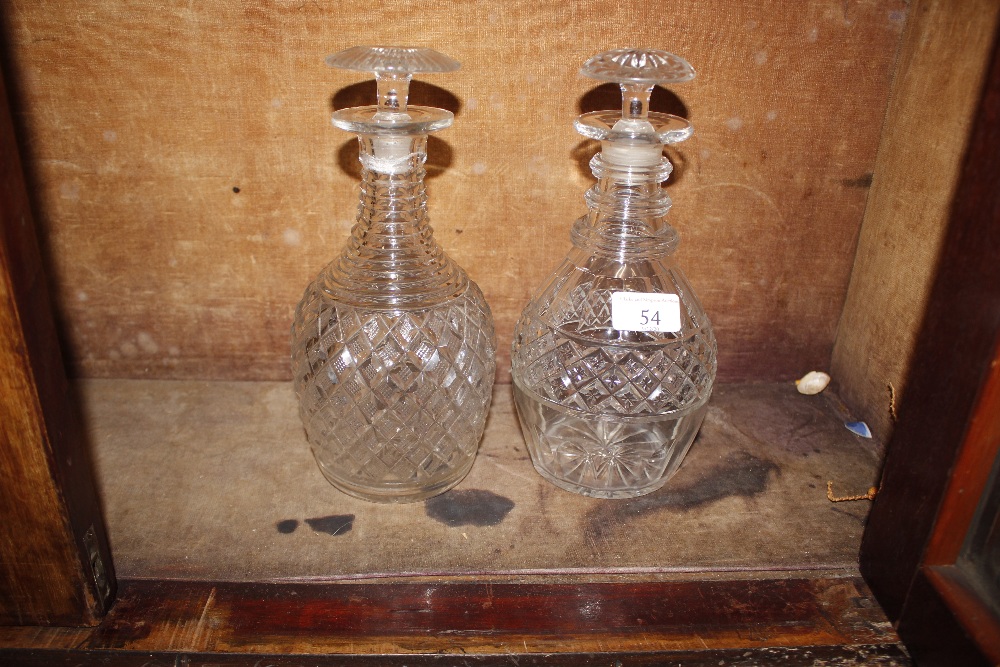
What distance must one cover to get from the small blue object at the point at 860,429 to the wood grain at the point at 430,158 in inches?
5.5

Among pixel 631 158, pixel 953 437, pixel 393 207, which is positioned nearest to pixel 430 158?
pixel 393 207

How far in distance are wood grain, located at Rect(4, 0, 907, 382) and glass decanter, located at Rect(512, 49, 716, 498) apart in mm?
179

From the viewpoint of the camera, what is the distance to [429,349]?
2.95ft

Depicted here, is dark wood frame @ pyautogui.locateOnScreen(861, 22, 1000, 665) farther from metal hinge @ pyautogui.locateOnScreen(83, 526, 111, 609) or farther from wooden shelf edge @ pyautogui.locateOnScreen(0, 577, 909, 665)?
metal hinge @ pyautogui.locateOnScreen(83, 526, 111, 609)

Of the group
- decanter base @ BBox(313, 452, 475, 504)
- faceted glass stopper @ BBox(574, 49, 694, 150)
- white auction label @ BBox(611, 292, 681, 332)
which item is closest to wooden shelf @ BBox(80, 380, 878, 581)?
decanter base @ BBox(313, 452, 475, 504)

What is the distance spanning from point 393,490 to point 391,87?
1.53 feet

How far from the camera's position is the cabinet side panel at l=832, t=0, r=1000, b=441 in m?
0.94

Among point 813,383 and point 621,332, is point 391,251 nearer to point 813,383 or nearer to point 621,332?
point 621,332

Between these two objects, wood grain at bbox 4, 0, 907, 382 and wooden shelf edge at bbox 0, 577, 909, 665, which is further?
wood grain at bbox 4, 0, 907, 382

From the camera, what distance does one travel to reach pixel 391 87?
853mm

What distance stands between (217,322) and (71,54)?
1.32 ft

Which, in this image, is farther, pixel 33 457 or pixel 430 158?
pixel 430 158

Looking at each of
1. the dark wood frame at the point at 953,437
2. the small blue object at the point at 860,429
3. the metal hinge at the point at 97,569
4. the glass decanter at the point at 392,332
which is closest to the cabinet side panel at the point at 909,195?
the small blue object at the point at 860,429

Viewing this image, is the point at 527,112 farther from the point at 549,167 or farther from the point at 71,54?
the point at 71,54
